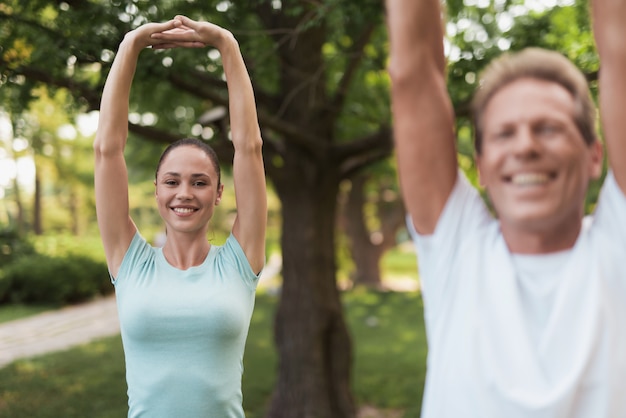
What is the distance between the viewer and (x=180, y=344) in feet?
6.90

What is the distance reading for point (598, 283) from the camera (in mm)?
1192

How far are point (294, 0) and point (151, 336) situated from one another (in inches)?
124

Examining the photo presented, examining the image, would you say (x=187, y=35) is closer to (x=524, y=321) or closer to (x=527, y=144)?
(x=527, y=144)

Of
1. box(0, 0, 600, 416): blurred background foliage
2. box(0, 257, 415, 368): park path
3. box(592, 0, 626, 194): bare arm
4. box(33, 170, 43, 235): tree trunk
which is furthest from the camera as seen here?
box(33, 170, 43, 235): tree trunk

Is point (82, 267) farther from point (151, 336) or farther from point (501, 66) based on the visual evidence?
point (501, 66)

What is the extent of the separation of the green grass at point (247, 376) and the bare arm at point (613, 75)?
7.53m

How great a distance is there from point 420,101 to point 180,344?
1.20m

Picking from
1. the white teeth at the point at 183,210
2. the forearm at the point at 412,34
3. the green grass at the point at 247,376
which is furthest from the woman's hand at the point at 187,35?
the green grass at the point at 247,376

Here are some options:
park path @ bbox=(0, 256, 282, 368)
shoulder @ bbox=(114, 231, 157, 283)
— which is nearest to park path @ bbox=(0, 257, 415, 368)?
park path @ bbox=(0, 256, 282, 368)

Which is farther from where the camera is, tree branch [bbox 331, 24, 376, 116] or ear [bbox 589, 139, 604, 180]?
tree branch [bbox 331, 24, 376, 116]

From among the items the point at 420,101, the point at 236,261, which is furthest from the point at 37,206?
the point at 420,101

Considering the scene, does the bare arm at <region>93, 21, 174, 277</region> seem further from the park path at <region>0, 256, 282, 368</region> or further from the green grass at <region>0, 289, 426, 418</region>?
the park path at <region>0, 256, 282, 368</region>

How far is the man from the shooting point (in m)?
1.17

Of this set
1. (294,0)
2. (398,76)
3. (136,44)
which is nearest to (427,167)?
(398,76)
